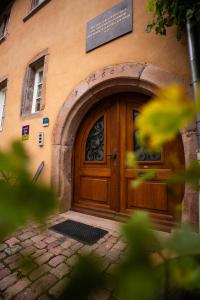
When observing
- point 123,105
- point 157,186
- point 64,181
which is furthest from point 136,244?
point 64,181

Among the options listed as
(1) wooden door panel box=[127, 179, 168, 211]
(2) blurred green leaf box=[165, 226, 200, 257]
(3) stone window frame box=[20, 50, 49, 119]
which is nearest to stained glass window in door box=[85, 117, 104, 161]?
(1) wooden door panel box=[127, 179, 168, 211]

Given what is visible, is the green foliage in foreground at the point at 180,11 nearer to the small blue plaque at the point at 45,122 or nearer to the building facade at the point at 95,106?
the building facade at the point at 95,106

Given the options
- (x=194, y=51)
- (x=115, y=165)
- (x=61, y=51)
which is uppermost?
(x=61, y=51)

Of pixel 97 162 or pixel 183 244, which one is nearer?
pixel 183 244

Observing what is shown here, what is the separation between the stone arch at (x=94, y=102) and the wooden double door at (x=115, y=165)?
0.56 ft

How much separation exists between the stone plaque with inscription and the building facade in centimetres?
9

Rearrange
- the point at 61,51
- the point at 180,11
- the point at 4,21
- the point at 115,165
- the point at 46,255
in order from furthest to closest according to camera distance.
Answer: the point at 4,21 → the point at 61,51 → the point at 115,165 → the point at 180,11 → the point at 46,255

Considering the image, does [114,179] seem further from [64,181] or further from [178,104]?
[178,104]

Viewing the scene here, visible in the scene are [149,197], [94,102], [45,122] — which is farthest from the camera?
[45,122]

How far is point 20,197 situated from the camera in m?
0.18

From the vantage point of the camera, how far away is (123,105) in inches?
125

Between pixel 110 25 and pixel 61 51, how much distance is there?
128cm

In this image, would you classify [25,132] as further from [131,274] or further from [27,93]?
[131,274]

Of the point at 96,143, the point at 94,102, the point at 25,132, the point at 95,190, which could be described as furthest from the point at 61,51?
the point at 95,190
